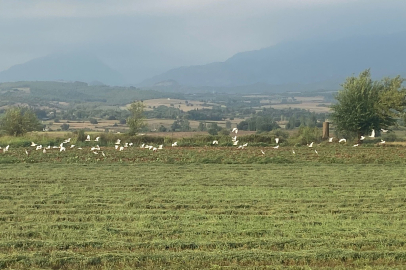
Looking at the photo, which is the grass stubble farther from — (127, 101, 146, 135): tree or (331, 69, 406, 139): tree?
(127, 101, 146, 135): tree

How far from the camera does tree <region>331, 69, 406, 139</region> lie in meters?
33.7

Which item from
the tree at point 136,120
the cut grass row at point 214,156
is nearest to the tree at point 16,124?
the tree at point 136,120

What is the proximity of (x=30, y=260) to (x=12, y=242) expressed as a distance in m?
1.09

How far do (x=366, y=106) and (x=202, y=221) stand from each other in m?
26.6

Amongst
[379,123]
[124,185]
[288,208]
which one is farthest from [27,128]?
[288,208]

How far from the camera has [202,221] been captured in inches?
420

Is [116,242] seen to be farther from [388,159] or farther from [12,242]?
[388,159]

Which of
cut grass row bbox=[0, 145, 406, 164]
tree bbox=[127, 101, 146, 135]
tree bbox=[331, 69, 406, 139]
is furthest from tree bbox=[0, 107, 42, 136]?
tree bbox=[331, 69, 406, 139]

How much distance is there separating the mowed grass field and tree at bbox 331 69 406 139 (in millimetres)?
16468

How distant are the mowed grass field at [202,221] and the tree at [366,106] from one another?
16.5 metres

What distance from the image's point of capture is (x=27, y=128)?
3794cm

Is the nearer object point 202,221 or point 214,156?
point 202,221

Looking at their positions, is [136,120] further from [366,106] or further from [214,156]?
[366,106]

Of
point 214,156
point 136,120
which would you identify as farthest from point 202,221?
point 136,120
